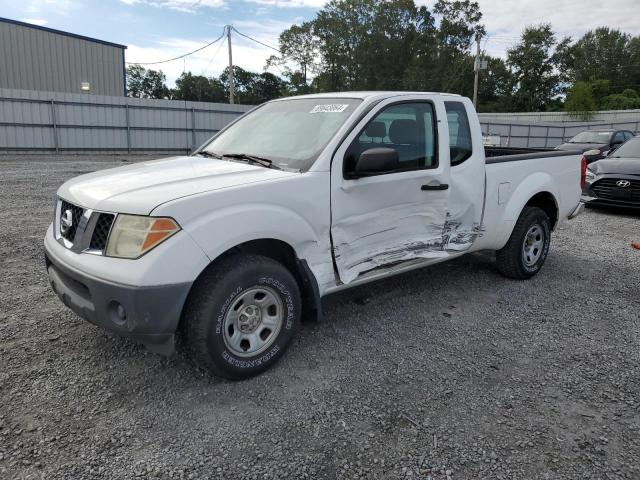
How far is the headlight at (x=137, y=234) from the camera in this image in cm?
263

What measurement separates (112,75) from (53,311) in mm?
26687

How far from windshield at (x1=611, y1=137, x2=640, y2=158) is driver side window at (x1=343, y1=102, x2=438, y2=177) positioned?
765 centimetres

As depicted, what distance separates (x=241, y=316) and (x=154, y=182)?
1002 millimetres

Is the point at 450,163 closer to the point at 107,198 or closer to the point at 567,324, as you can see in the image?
the point at 567,324

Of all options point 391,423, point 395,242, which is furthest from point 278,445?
point 395,242

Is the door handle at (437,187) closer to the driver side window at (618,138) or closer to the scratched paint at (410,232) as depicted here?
the scratched paint at (410,232)

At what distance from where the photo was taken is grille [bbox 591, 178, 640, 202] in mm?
8648

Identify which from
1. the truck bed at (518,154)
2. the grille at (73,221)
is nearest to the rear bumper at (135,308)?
the grille at (73,221)

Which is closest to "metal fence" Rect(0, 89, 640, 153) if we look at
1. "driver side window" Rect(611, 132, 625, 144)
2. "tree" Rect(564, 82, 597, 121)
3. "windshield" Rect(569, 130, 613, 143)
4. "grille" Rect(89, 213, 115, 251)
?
"windshield" Rect(569, 130, 613, 143)

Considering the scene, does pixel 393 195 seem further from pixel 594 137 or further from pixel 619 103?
pixel 619 103

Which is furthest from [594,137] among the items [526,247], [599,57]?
[599,57]

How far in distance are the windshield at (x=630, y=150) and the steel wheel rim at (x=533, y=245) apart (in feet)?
19.6

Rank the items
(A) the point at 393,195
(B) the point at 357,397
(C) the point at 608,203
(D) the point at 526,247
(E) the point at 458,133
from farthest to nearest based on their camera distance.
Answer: (C) the point at 608,203, (D) the point at 526,247, (E) the point at 458,133, (A) the point at 393,195, (B) the point at 357,397

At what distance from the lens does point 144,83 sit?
80438 millimetres
